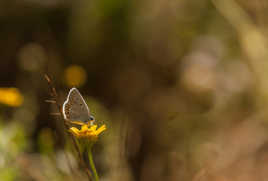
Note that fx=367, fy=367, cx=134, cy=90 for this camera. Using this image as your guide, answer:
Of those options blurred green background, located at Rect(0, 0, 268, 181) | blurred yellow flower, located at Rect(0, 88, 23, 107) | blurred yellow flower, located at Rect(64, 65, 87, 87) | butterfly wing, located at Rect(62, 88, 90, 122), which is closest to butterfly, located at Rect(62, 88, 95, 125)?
butterfly wing, located at Rect(62, 88, 90, 122)

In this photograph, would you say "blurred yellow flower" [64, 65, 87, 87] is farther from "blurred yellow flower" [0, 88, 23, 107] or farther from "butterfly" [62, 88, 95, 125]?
"butterfly" [62, 88, 95, 125]

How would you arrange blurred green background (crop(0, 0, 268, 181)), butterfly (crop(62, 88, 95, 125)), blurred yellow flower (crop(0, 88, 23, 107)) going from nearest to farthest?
butterfly (crop(62, 88, 95, 125)) < blurred yellow flower (crop(0, 88, 23, 107)) < blurred green background (crop(0, 0, 268, 181))

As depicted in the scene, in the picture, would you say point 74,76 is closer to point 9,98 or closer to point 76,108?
Result: point 9,98

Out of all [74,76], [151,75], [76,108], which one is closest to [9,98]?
[74,76]

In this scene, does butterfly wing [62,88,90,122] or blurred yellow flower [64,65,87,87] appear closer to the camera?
butterfly wing [62,88,90,122]

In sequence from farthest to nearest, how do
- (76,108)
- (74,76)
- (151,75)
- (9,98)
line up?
(151,75), (74,76), (9,98), (76,108)

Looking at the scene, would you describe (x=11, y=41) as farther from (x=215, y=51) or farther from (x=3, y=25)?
(x=215, y=51)
